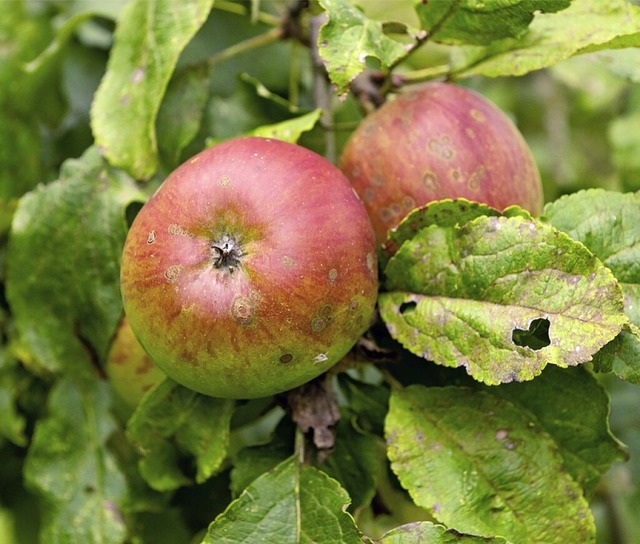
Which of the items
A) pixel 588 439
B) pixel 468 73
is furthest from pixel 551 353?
pixel 468 73

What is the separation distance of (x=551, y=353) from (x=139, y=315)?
0.47 m

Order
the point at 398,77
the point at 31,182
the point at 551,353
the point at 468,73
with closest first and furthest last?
the point at 551,353, the point at 468,73, the point at 398,77, the point at 31,182

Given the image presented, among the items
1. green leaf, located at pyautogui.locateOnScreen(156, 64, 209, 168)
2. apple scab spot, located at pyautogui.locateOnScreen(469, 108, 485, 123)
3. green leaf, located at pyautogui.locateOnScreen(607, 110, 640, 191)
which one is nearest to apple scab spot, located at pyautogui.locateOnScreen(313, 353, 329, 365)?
apple scab spot, located at pyautogui.locateOnScreen(469, 108, 485, 123)

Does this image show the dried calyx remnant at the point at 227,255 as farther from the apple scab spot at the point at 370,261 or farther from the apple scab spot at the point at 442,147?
the apple scab spot at the point at 442,147

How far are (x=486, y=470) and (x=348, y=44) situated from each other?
552mm

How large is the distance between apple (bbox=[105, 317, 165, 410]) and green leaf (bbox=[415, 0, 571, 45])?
2.08 feet

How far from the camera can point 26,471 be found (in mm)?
1356

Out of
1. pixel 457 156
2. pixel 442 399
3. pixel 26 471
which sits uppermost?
pixel 457 156

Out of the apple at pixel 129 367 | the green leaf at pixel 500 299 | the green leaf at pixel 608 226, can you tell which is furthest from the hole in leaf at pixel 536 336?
the apple at pixel 129 367

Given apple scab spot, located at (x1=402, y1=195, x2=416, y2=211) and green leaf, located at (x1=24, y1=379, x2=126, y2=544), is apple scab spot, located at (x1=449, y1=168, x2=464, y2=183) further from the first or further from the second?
green leaf, located at (x1=24, y1=379, x2=126, y2=544)

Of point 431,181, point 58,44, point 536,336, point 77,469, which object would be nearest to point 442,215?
point 431,181

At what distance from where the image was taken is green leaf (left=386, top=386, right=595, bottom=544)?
1.00 m

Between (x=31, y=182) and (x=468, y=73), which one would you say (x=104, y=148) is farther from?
(x=468, y=73)

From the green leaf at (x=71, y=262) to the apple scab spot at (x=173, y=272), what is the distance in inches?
15.2
